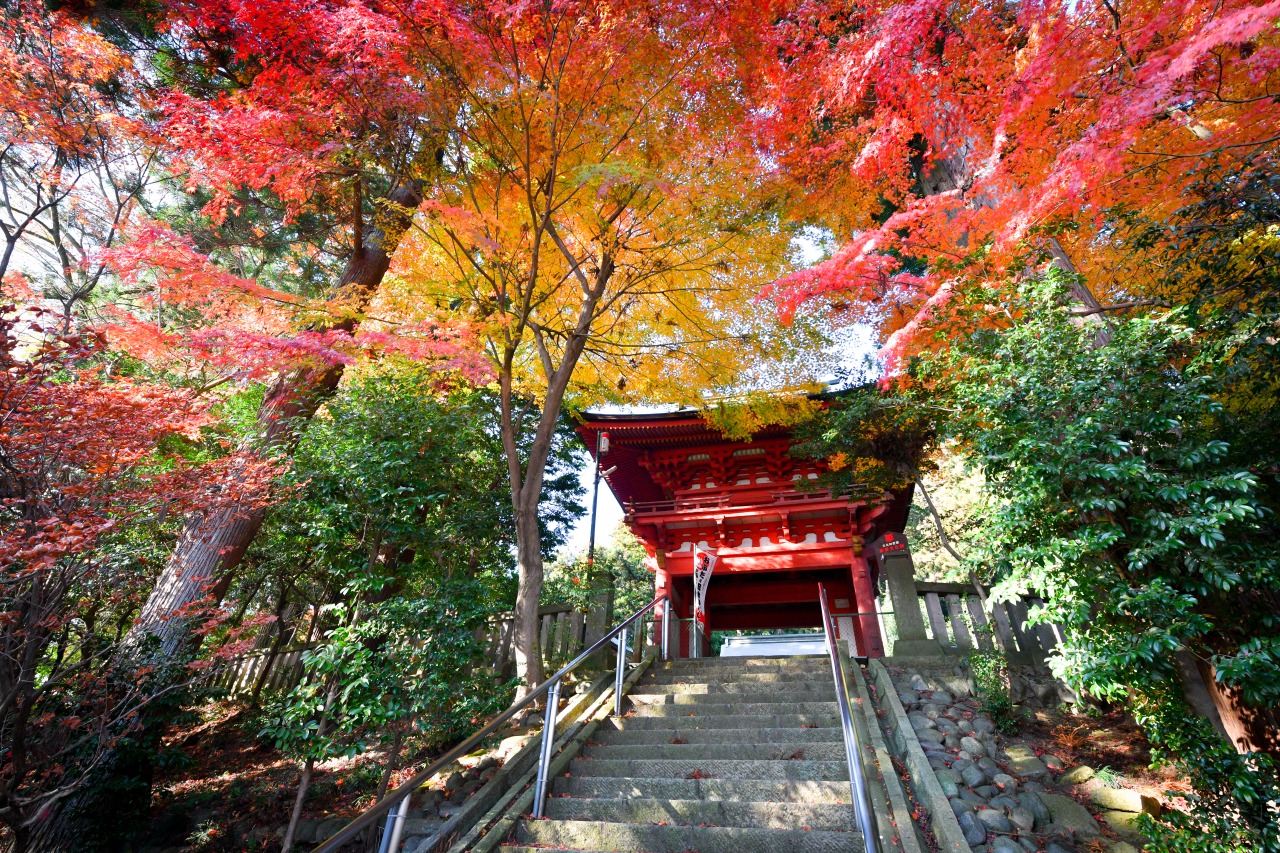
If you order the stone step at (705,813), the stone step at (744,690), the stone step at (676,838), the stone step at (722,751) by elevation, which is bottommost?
the stone step at (676,838)

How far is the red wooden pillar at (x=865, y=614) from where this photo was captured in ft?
30.5

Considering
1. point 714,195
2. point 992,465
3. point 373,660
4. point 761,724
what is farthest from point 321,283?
point 992,465

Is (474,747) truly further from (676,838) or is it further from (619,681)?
(676,838)

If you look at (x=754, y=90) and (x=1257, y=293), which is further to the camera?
(x=754, y=90)

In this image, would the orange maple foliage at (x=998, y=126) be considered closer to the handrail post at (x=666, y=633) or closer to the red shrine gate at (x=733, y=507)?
the red shrine gate at (x=733, y=507)

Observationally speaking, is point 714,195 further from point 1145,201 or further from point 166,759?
point 166,759

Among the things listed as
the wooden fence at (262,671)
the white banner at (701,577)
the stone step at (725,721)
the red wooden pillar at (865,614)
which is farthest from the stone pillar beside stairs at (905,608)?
the wooden fence at (262,671)

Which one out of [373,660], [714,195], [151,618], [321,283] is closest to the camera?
[373,660]

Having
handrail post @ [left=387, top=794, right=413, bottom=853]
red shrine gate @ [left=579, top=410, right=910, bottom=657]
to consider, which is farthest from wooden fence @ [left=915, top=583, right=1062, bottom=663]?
handrail post @ [left=387, top=794, right=413, bottom=853]

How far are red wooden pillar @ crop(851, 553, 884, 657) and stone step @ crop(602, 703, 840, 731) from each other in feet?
13.6

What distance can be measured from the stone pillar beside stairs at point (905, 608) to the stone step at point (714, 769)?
2.80m

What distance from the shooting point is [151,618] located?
592 centimetres

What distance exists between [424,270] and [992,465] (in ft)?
24.6

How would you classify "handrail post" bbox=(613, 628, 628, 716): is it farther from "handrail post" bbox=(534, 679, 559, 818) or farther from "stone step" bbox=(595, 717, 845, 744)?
"handrail post" bbox=(534, 679, 559, 818)
